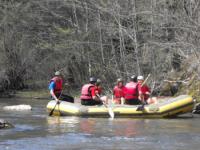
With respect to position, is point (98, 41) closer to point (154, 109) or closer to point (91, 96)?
point (91, 96)

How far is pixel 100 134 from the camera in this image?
48.8 feet

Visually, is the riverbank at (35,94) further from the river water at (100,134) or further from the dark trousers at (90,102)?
the river water at (100,134)

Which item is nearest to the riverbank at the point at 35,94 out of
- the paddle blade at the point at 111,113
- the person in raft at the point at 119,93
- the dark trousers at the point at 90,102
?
the person in raft at the point at 119,93

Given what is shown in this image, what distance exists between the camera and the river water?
13.0 meters

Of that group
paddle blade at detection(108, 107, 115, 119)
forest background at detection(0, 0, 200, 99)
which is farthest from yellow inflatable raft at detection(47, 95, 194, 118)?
forest background at detection(0, 0, 200, 99)

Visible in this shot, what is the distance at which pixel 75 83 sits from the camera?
33.7 metres

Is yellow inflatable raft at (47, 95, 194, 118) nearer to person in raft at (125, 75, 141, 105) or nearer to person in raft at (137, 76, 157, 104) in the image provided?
person in raft at (137, 76, 157, 104)

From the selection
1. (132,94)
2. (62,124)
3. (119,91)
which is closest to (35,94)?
(119,91)

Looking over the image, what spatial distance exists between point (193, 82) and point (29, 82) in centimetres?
1489

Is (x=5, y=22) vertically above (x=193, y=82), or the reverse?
(x=5, y=22)

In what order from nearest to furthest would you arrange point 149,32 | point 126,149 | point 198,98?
point 126,149, point 198,98, point 149,32

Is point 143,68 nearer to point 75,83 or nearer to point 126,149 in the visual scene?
point 75,83

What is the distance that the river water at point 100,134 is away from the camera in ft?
42.8

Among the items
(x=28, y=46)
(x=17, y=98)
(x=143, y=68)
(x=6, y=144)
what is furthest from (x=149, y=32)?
(x=6, y=144)
